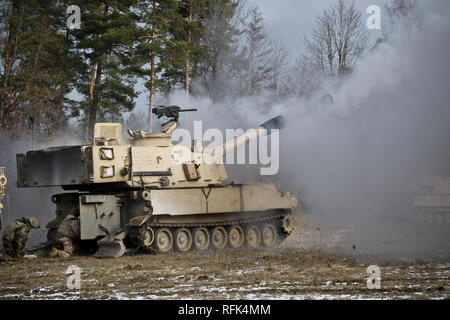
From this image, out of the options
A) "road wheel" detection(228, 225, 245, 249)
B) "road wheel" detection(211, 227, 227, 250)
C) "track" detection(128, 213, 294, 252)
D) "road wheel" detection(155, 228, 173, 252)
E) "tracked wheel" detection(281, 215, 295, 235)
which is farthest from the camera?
"tracked wheel" detection(281, 215, 295, 235)

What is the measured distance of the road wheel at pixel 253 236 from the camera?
56.0 feet

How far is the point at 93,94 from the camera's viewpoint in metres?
28.4

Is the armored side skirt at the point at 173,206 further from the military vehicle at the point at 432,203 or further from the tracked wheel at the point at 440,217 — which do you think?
the tracked wheel at the point at 440,217

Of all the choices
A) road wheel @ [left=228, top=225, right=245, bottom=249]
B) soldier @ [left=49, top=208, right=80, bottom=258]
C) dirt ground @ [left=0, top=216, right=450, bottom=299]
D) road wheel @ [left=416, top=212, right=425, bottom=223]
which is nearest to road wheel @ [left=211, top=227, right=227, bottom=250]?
road wheel @ [left=228, top=225, right=245, bottom=249]

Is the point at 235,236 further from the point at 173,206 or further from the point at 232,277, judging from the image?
the point at 232,277

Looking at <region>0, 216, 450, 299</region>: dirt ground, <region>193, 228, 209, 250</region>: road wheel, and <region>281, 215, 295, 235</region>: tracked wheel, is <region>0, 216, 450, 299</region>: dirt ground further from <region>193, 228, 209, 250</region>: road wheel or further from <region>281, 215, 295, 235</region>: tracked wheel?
<region>281, 215, 295, 235</region>: tracked wheel

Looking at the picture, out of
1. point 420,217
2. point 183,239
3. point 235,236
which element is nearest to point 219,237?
point 235,236

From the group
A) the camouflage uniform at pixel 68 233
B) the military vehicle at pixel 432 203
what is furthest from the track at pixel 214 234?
the military vehicle at pixel 432 203

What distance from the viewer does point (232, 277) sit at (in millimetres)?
10336

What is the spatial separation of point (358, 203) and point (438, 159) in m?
4.01

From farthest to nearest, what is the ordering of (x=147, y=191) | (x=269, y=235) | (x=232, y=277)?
(x=269, y=235)
(x=147, y=191)
(x=232, y=277)

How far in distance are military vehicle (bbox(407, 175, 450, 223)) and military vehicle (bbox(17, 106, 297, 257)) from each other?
8.00 metres

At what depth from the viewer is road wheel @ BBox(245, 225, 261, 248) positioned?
1707cm

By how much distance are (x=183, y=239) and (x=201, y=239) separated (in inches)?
24.1
